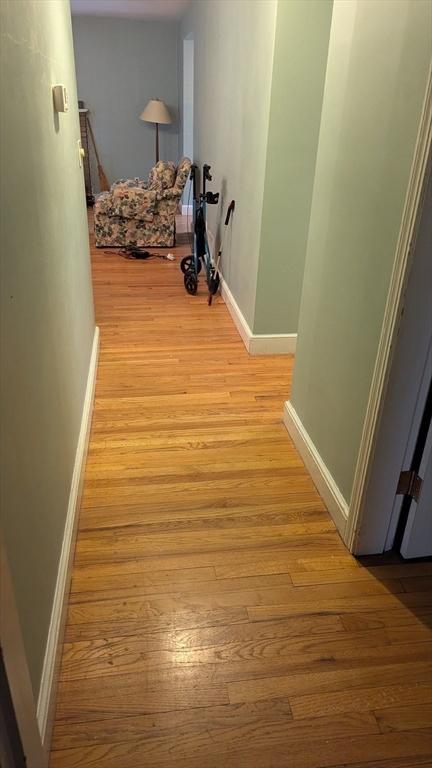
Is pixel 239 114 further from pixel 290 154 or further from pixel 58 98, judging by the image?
pixel 58 98

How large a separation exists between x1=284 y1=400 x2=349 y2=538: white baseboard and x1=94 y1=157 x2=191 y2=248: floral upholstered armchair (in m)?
3.34

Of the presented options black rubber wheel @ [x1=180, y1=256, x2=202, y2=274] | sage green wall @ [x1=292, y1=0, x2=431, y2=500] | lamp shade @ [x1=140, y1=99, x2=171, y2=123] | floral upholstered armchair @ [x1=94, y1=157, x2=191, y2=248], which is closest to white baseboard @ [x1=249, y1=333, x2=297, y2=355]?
sage green wall @ [x1=292, y1=0, x2=431, y2=500]

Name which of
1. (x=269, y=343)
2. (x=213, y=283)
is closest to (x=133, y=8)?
(x=213, y=283)

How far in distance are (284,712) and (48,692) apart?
0.59m

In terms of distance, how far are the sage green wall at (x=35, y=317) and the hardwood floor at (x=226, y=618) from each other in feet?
0.74

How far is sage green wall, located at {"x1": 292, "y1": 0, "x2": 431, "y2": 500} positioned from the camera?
1429 mm

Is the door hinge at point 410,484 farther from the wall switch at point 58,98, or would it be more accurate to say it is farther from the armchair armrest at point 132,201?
the armchair armrest at point 132,201

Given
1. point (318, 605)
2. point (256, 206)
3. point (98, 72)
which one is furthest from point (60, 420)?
point (98, 72)

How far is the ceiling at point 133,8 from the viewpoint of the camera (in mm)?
5617

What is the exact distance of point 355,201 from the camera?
173 cm

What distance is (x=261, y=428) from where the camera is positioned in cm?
257

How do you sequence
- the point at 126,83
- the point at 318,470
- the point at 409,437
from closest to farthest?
the point at 409,437 → the point at 318,470 → the point at 126,83

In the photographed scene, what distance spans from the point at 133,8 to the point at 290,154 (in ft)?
14.7

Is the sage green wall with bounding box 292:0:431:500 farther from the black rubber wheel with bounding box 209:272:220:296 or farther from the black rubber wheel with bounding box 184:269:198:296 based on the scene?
the black rubber wheel with bounding box 184:269:198:296
